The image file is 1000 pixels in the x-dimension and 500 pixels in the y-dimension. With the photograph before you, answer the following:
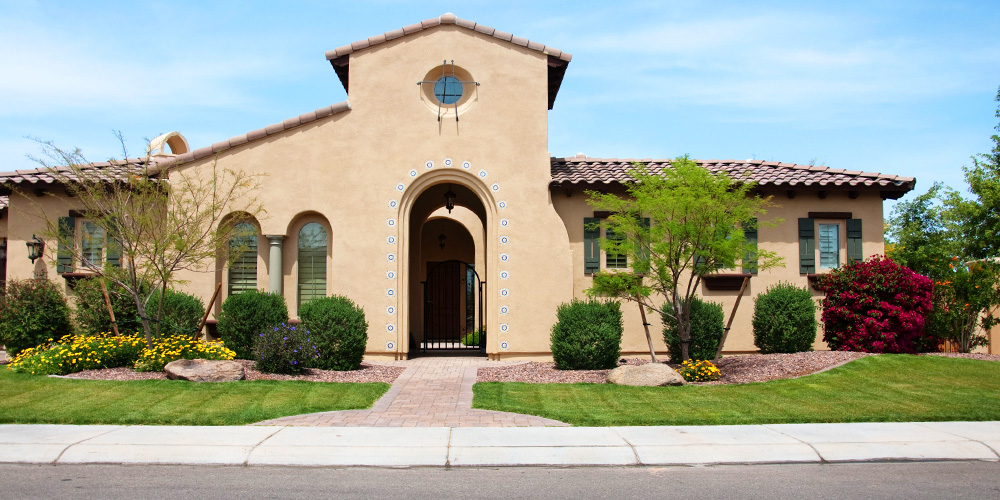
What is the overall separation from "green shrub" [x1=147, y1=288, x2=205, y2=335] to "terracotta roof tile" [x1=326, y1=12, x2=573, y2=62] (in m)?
6.17

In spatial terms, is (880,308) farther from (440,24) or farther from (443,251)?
(443,251)

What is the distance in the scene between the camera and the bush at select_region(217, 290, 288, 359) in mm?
14812

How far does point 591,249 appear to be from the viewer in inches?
674

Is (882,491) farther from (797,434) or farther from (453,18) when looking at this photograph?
(453,18)

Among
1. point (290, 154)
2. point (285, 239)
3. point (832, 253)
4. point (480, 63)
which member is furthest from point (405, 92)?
point (832, 253)

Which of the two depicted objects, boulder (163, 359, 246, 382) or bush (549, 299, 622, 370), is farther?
bush (549, 299, 622, 370)

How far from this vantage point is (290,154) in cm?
1648

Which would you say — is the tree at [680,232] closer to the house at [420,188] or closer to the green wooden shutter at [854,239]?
the house at [420,188]

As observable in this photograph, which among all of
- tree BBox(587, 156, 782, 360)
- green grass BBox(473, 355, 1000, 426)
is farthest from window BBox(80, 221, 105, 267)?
tree BBox(587, 156, 782, 360)

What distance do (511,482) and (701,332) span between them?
9.13m

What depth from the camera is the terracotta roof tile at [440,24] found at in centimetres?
1669

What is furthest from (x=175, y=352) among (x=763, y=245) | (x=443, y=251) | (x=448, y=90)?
(x=443, y=251)

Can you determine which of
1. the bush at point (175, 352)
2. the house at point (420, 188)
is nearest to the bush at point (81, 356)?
the bush at point (175, 352)

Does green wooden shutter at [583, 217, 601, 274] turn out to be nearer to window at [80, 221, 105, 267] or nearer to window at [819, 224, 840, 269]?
window at [819, 224, 840, 269]
